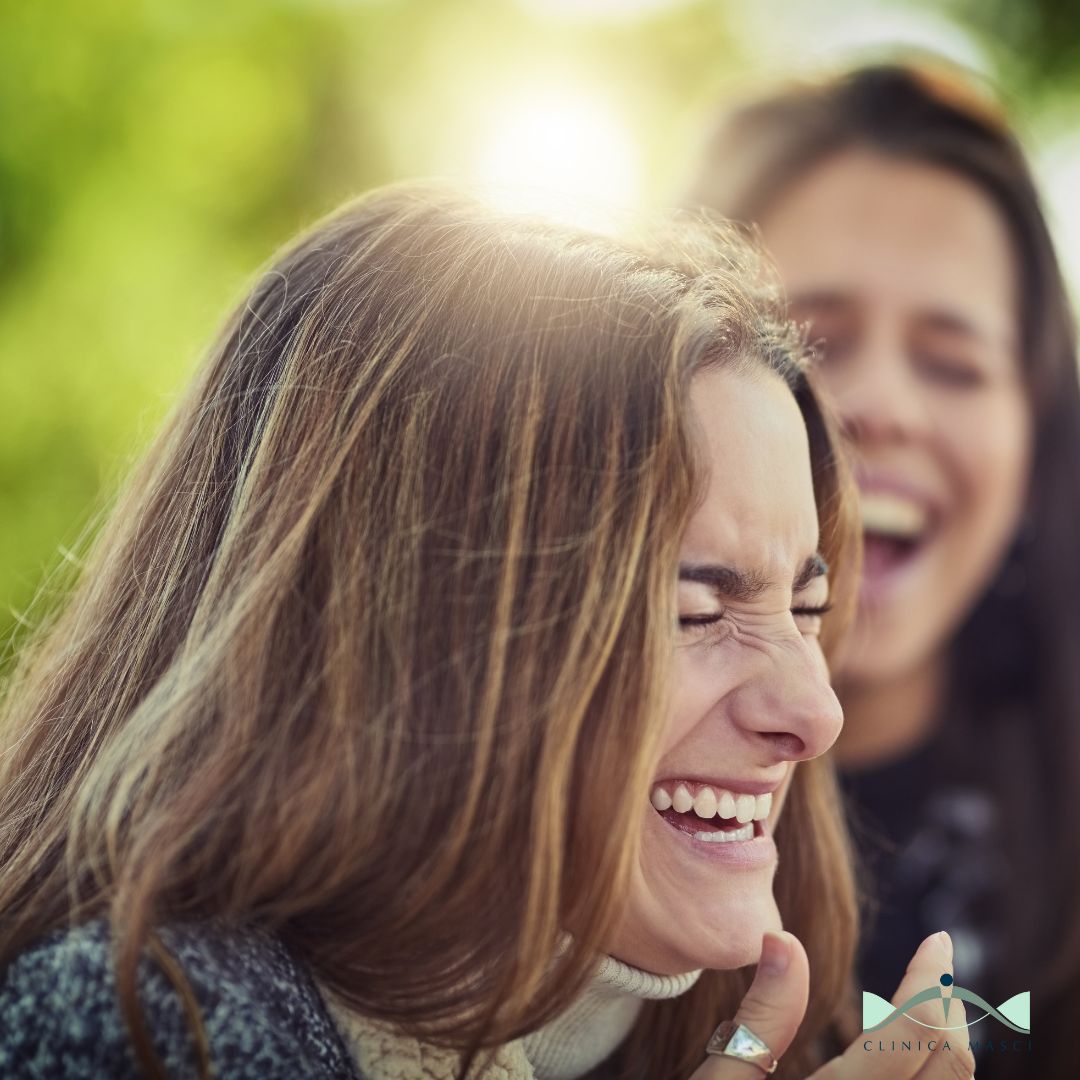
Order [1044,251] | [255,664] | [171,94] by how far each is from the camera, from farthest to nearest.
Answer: [171,94]
[1044,251]
[255,664]

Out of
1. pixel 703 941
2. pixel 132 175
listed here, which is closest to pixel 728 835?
pixel 703 941

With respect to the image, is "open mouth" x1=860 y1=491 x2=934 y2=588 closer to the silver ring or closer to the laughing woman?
the laughing woman

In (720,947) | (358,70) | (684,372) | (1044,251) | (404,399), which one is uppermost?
(358,70)

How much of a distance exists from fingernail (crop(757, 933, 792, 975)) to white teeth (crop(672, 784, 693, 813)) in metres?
0.22

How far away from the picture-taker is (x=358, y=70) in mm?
10352

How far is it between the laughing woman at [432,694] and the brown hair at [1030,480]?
175cm

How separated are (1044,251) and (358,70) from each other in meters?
8.21

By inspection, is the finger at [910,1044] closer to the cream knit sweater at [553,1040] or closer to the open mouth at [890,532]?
the cream knit sweater at [553,1040]

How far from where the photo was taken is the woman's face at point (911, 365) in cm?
310

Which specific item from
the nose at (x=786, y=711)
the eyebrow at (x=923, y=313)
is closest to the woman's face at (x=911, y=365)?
the eyebrow at (x=923, y=313)

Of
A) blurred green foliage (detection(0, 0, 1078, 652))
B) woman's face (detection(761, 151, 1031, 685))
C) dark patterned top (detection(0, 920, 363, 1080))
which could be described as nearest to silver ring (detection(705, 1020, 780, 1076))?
dark patterned top (detection(0, 920, 363, 1080))

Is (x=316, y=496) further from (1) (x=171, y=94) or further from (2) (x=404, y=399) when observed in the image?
(1) (x=171, y=94)

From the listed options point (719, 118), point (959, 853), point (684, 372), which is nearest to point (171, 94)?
point (719, 118)

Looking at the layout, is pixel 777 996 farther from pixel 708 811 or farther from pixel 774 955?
pixel 708 811
